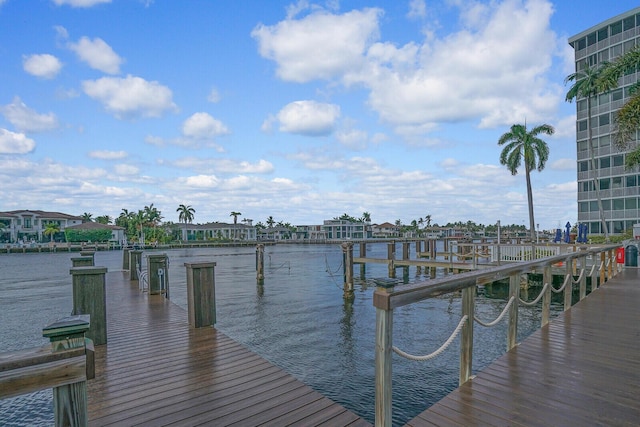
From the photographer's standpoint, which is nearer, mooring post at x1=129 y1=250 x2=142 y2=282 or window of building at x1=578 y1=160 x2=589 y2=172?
mooring post at x1=129 y1=250 x2=142 y2=282

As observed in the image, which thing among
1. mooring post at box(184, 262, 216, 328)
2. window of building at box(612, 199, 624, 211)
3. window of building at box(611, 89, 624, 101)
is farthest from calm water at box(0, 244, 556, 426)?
window of building at box(611, 89, 624, 101)

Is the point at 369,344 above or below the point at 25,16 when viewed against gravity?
below

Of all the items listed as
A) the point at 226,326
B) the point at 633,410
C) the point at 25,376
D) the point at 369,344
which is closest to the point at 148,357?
the point at 25,376

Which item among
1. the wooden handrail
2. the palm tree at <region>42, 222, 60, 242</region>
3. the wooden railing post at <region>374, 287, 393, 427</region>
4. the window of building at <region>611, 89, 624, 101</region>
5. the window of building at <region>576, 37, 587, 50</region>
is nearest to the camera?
the wooden handrail

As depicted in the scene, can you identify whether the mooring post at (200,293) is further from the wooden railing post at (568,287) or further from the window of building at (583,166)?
the window of building at (583,166)

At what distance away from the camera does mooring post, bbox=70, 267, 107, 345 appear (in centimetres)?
585

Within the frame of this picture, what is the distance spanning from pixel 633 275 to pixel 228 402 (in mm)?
14097

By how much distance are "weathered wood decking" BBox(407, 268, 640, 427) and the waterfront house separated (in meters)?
109

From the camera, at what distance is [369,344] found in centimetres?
1023

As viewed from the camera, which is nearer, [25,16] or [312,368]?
[312,368]

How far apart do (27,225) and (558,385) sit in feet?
386

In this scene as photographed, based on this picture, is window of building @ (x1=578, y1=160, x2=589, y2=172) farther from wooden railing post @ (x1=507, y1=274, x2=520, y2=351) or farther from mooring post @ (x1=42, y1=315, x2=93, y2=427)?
mooring post @ (x1=42, y1=315, x2=93, y2=427)

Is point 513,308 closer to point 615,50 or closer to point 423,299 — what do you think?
point 423,299

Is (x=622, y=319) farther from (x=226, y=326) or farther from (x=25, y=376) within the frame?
(x=226, y=326)
